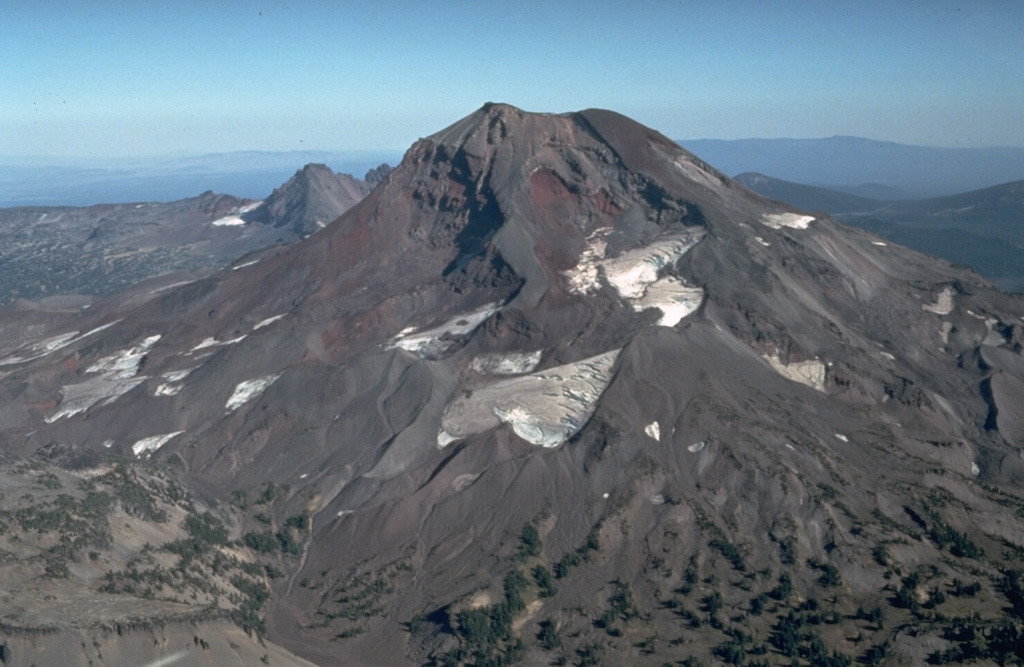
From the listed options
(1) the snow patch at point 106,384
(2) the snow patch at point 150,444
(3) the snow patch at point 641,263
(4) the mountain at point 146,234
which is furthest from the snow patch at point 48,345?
(4) the mountain at point 146,234

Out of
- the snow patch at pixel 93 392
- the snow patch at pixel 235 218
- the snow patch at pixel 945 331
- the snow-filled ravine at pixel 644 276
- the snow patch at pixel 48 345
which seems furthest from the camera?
the snow patch at pixel 235 218

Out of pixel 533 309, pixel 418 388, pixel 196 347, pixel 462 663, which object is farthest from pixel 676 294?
pixel 196 347

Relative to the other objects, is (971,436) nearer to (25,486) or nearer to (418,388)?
(418,388)

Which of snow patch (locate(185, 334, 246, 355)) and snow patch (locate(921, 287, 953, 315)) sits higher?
snow patch (locate(921, 287, 953, 315))

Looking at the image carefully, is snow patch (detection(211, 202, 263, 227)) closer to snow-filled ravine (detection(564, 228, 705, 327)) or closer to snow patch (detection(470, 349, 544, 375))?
snow-filled ravine (detection(564, 228, 705, 327))

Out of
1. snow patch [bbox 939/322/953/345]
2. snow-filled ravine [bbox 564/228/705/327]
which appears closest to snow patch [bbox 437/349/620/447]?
snow-filled ravine [bbox 564/228/705/327]

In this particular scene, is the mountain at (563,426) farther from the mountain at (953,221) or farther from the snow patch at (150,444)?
the mountain at (953,221)

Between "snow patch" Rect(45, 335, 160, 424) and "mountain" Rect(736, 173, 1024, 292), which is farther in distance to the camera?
"mountain" Rect(736, 173, 1024, 292)
